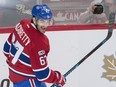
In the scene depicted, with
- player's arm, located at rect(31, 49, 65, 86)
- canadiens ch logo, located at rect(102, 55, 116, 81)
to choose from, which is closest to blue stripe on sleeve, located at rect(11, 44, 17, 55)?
player's arm, located at rect(31, 49, 65, 86)

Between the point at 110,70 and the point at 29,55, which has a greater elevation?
the point at 29,55

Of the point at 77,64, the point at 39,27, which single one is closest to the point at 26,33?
the point at 39,27

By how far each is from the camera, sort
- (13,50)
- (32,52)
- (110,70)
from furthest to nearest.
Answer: (110,70), (13,50), (32,52)

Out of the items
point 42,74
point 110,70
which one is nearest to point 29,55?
point 42,74

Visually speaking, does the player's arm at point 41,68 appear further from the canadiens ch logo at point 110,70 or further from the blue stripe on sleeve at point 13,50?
the canadiens ch logo at point 110,70

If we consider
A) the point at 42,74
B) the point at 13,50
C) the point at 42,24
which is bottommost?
the point at 42,74

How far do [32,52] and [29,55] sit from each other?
47 millimetres

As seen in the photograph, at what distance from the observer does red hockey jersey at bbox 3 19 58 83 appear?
10.7 ft

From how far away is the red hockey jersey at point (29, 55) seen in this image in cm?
327

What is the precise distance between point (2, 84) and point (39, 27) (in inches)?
51.2

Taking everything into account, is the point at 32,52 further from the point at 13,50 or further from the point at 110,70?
the point at 110,70

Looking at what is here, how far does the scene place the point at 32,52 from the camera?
10.7 ft

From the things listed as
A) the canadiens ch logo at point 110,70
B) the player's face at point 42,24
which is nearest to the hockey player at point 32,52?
the player's face at point 42,24

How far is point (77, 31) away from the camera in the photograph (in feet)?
14.5
